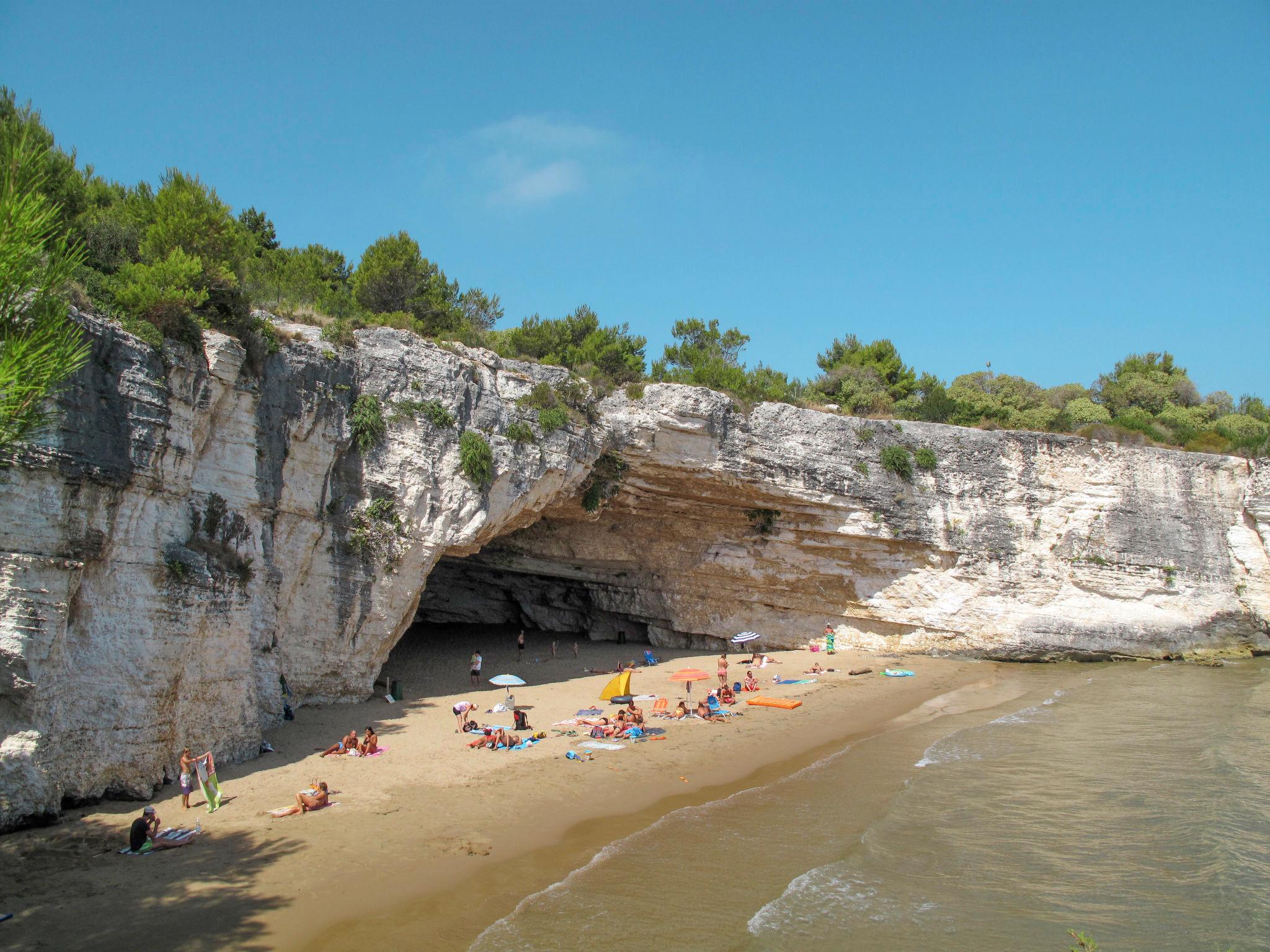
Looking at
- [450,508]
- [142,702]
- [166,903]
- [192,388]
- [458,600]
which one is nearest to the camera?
[166,903]

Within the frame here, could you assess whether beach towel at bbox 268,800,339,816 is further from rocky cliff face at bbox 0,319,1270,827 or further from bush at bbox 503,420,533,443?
bush at bbox 503,420,533,443

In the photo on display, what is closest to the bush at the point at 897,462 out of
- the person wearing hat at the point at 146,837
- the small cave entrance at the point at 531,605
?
the small cave entrance at the point at 531,605

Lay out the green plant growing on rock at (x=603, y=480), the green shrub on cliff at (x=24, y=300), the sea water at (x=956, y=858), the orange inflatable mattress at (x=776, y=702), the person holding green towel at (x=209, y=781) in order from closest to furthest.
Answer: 1. the green shrub on cliff at (x=24, y=300)
2. the sea water at (x=956, y=858)
3. the person holding green towel at (x=209, y=781)
4. the orange inflatable mattress at (x=776, y=702)
5. the green plant growing on rock at (x=603, y=480)

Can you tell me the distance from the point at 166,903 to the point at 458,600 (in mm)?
19477

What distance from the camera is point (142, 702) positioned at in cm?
1115

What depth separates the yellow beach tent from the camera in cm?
1819

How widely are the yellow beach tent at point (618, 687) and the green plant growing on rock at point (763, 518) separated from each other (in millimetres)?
8019

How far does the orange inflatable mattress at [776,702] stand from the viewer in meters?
18.6

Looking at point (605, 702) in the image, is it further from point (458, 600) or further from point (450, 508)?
point (458, 600)

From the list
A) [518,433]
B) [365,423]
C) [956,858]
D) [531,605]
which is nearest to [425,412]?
[365,423]

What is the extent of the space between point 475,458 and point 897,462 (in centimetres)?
1421

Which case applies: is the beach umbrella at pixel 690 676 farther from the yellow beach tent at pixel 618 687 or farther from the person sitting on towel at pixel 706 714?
the yellow beach tent at pixel 618 687

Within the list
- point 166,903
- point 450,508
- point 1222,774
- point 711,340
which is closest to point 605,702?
point 450,508

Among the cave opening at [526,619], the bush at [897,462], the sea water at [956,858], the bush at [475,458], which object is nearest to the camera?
the sea water at [956,858]
